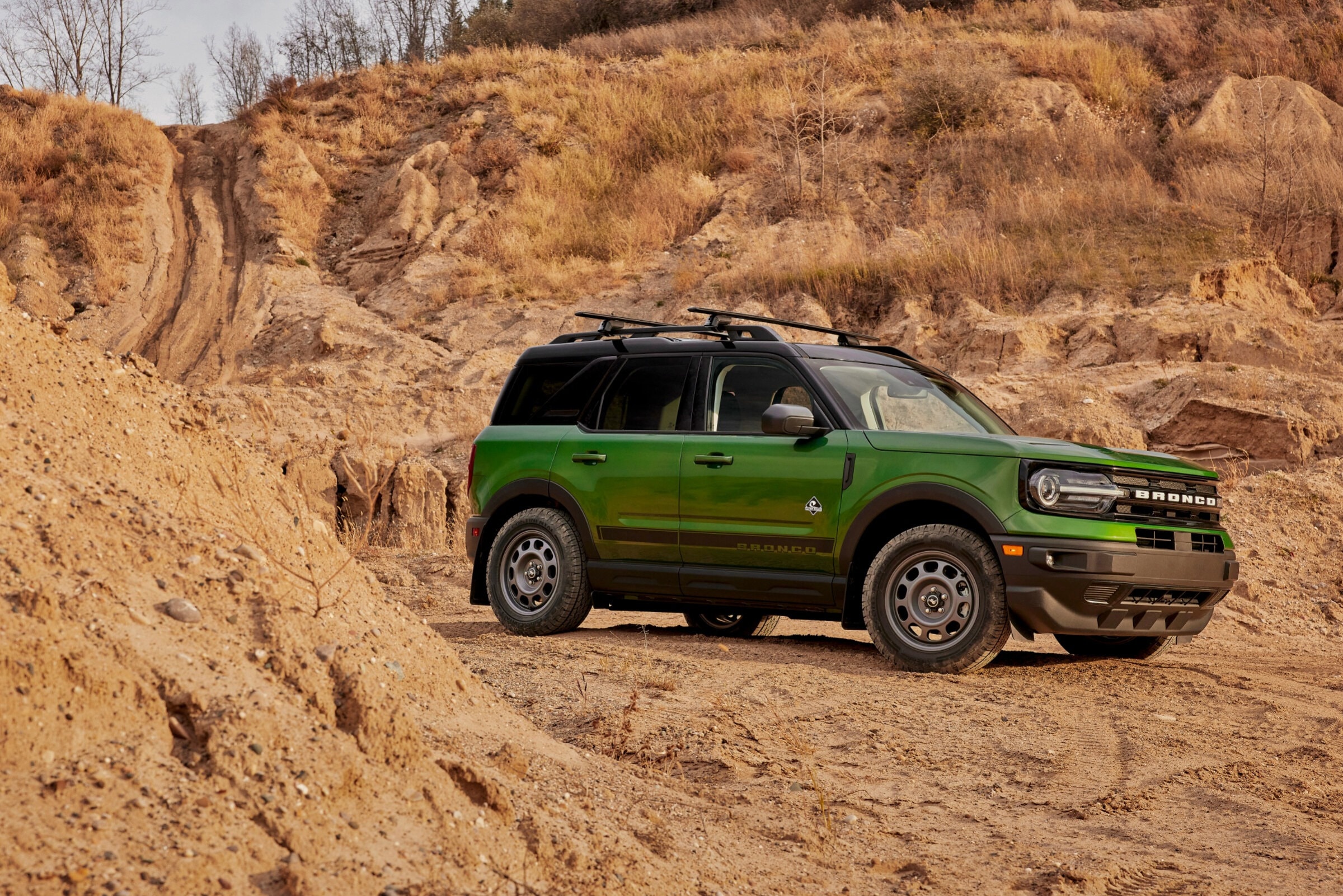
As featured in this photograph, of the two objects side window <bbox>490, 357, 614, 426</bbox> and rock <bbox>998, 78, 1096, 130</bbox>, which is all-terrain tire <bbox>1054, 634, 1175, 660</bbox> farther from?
rock <bbox>998, 78, 1096, 130</bbox>

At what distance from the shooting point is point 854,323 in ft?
70.8

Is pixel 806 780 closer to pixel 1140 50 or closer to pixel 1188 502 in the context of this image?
pixel 1188 502

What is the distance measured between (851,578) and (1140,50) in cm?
2625

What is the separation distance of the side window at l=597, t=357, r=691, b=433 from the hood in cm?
150

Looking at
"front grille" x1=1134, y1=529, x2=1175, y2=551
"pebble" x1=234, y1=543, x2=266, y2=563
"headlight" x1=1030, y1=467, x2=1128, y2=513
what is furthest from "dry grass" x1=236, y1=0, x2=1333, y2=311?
"pebble" x1=234, y1=543, x2=266, y2=563

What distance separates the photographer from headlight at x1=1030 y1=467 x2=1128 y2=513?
294 inches

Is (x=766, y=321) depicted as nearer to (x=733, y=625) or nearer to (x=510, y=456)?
(x=510, y=456)

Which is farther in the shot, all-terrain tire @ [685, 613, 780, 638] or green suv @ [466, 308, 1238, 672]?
all-terrain tire @ [685, 613, 780, 638]

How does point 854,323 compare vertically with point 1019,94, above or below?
below

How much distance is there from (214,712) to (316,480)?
13.2m

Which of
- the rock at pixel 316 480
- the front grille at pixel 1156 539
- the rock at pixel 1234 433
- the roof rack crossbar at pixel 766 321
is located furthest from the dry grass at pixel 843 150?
the front grille at pixel 1156 539

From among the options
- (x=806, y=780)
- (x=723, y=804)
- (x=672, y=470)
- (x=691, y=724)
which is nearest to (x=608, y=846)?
(x=723, y=804)

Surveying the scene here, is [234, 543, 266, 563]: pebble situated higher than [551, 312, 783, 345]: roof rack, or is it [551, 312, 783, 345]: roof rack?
[551, 312, 783, 345]: roof rack

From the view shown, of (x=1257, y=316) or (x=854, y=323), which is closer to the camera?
(x=1257, y=316)
